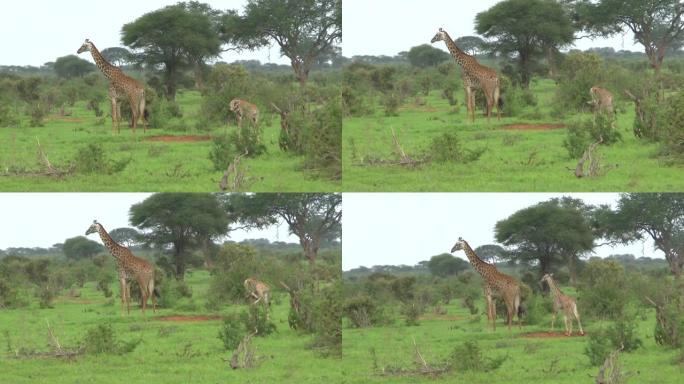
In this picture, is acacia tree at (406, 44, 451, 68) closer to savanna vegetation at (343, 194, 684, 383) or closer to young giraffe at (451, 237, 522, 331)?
savanna vegetation at (343, 194, 684, 383)

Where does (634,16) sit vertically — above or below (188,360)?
above

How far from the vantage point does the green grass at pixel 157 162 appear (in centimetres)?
1519

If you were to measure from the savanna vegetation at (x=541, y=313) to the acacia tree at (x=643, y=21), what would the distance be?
3931mm

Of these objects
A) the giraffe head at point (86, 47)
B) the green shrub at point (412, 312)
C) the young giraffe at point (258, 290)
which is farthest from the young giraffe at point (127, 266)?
the green shrub at point (412, 312)

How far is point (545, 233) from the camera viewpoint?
658 inches

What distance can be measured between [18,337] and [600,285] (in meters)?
7.28

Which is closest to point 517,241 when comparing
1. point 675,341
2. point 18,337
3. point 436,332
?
point 436,332

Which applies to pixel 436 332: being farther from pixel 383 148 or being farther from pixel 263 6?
pixel 263 6

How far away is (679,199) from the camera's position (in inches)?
671

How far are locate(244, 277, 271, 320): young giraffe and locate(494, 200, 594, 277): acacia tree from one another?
141 inches

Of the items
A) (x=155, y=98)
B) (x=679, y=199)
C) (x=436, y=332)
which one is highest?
(x=155, y=98)

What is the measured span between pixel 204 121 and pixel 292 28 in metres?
1.85

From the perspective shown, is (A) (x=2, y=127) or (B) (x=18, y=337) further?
(A) (x=2, y=127)

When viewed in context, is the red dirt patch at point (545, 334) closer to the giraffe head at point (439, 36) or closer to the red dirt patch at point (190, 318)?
the red dirt patch at point (190, 318)
